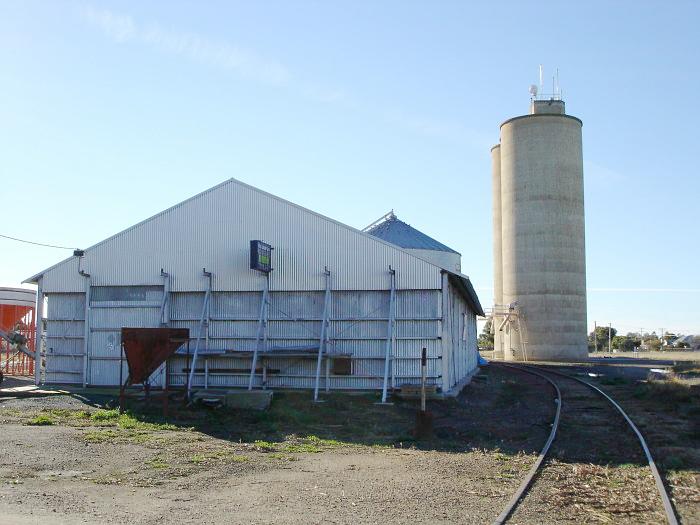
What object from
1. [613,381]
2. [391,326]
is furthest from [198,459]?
[613,381]

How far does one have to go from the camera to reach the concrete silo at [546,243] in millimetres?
66312

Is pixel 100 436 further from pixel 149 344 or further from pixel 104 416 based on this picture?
pixel 149 344

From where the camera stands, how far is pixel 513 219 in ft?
223

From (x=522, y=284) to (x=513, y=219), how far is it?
5918mm

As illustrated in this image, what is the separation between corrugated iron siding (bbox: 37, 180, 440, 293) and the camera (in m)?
26.9

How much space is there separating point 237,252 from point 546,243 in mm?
43622

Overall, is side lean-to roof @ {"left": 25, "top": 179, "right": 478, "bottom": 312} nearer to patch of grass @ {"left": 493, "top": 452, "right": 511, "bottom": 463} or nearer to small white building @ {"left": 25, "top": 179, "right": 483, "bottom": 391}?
small white building @ {"left": 25, "top": 179, "right": 483, "bottom": 391}

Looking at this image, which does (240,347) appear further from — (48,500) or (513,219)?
(513,219)

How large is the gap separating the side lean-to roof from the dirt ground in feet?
16.8

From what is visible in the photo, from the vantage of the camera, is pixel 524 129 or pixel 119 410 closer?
pixel 119 410

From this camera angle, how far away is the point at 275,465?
46.1 ft

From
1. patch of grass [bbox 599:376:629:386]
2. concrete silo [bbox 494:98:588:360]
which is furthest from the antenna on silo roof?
patch of grass [bbox 599:376:629:386]

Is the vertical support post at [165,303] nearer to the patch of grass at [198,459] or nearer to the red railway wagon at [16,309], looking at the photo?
the patch of grass at [198,459]

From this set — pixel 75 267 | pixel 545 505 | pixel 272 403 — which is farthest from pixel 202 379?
pixel 545 505
